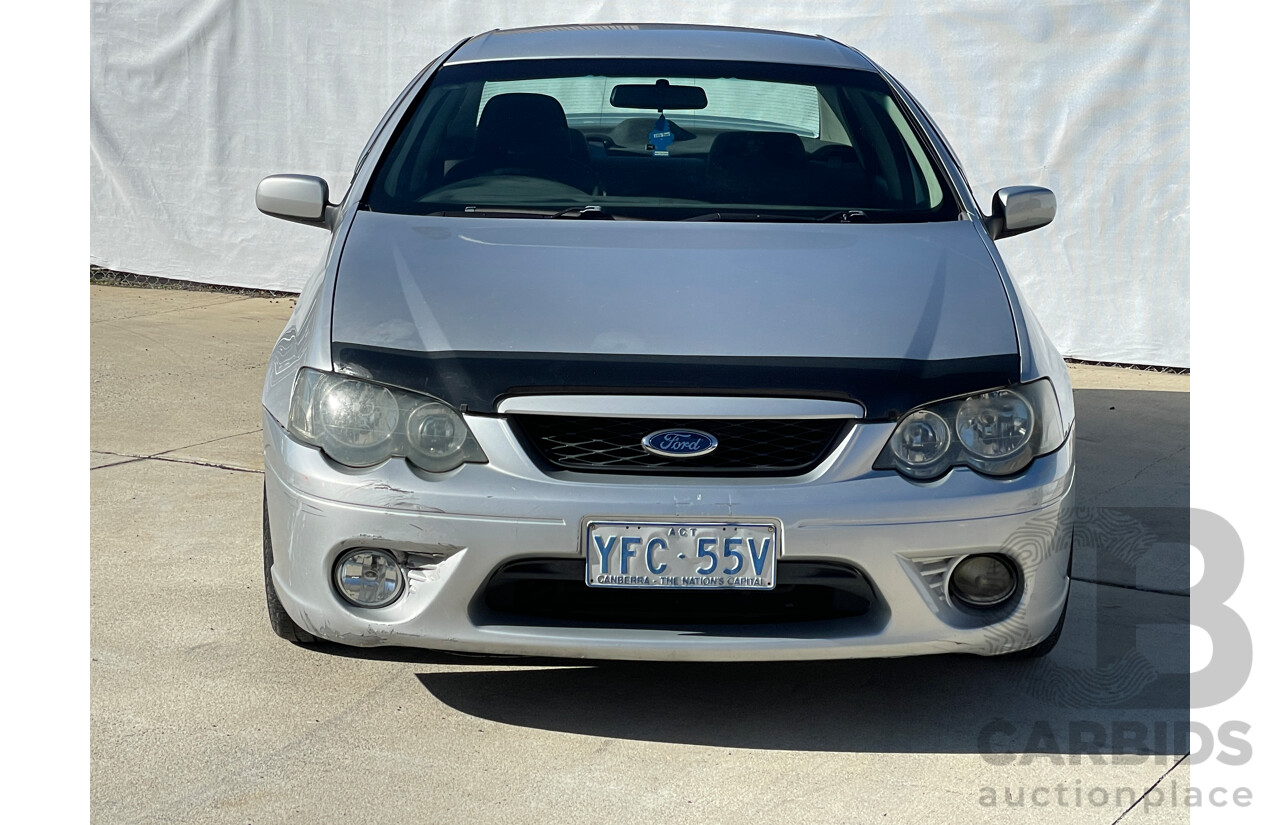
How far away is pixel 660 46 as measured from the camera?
4191 millimetres

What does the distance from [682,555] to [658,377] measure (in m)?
0.36

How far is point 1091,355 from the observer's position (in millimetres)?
6992

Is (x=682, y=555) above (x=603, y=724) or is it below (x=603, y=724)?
above

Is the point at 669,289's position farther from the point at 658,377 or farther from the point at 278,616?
the point at 278,616

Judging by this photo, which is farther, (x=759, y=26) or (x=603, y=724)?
(x=759, y=26)

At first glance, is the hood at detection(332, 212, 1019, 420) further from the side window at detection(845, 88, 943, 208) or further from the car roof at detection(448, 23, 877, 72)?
the car roof at detection(448, 23, 877, 72)

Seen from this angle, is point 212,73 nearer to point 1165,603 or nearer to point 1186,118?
point 1186,118

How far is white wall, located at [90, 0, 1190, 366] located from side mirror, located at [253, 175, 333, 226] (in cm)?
406

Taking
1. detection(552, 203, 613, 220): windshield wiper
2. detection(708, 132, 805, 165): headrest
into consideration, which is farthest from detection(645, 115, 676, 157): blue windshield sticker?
detection(552, 203, 613, 220): windshield wiper

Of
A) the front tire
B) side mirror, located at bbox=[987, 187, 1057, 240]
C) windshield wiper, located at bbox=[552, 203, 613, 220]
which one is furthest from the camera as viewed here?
side mirror, located at bbox=[987, 187, 1057, 240]

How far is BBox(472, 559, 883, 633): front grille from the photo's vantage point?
269 centimetres

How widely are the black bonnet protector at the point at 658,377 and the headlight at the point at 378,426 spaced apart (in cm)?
3

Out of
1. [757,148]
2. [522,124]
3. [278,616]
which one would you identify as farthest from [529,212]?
[278,616]

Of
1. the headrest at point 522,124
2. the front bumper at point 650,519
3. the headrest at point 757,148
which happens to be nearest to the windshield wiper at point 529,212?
the headrest at point 522,124
